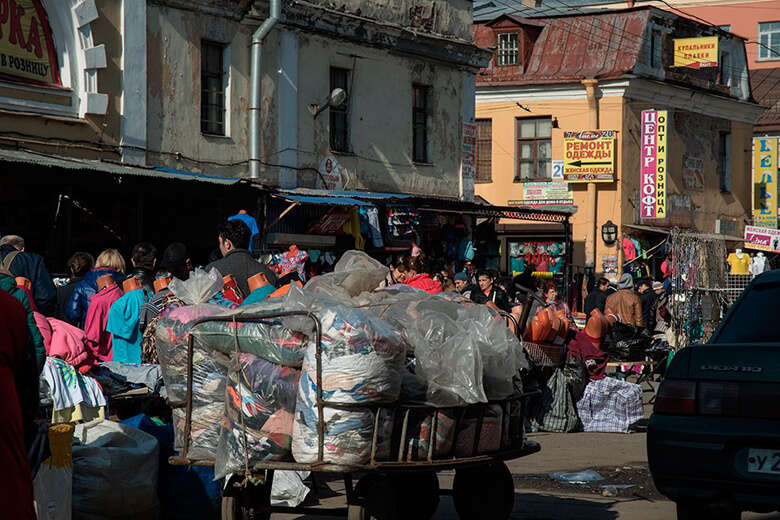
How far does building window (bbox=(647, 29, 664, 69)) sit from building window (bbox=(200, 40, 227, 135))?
18.3m

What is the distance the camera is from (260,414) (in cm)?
634

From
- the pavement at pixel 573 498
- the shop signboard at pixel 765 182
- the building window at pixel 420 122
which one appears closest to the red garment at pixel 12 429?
the pavement at pixel 573 498

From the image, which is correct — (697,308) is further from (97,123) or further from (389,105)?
(97,123)

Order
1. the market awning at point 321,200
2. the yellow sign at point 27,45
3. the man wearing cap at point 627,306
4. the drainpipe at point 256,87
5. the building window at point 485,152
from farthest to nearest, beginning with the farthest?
the building window at point 485,152 → the drainpipe at point 256,87 → the man wearing cap at point 627,306 → the market awning at point 321,200 → the yellow sign at point 27,45

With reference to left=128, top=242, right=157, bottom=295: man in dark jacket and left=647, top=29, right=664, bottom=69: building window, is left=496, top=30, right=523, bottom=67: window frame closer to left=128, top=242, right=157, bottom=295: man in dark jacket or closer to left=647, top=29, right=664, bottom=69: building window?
left=647, top=29, right=664, bottom=69: building window

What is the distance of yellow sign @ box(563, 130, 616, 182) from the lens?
33.6 metres

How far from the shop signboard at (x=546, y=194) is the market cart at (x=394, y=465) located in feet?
89.9

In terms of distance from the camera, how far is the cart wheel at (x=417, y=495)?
788 centimetres

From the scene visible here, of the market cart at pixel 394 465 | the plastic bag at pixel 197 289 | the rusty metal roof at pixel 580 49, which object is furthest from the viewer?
the rusty metal roof at pixel 580 49

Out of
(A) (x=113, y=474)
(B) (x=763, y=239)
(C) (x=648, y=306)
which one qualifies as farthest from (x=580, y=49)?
(A) (x=113, y=474)

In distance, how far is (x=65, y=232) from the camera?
16844 millimetres

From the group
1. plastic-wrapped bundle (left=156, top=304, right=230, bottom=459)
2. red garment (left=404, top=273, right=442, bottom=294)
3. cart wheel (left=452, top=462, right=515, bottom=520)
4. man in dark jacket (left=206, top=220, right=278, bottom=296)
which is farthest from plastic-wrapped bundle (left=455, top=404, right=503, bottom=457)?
red garment (left=404, top=273, right=442, bottom=294)

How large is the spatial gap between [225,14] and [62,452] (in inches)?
551

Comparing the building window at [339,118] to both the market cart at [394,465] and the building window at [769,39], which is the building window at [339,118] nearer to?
the market cart at [394,465]
